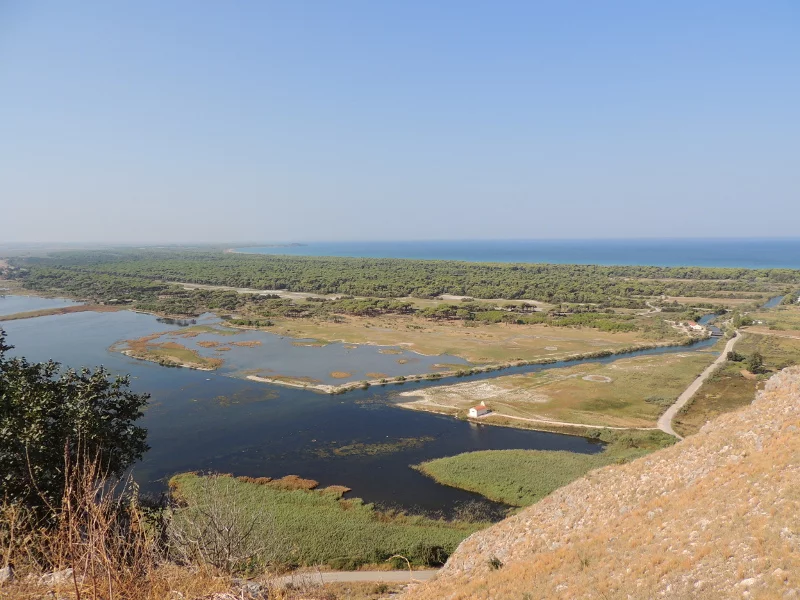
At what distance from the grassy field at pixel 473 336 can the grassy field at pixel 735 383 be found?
14910 millimetres

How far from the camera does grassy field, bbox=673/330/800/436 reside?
51.8 m

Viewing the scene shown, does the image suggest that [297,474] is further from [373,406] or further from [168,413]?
[168,413]

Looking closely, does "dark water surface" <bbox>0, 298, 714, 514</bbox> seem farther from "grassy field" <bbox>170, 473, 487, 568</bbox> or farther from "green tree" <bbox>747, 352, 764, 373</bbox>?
"green tree" <bbox>747, 352, 764, 373</bbox>

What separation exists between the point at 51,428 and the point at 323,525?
17.3m

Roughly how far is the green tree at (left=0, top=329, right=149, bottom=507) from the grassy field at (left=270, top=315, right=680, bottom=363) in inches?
2298

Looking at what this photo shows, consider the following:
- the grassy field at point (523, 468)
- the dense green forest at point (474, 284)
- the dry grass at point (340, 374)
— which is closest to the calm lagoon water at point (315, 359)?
the dry grass at point (340, 374)

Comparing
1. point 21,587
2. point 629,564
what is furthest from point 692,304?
point 21,587

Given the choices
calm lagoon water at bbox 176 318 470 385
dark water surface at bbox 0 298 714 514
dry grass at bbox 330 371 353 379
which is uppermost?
calm lagoon water at bbox 176 318 470 385

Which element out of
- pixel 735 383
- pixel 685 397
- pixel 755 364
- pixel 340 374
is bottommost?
pixel 340 374

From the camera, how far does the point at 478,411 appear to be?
52.9 metres

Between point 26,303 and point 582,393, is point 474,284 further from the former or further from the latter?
point 26,303

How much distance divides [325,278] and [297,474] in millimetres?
144474

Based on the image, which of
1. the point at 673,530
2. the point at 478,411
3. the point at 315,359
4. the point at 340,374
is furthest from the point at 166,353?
the point at 673,530

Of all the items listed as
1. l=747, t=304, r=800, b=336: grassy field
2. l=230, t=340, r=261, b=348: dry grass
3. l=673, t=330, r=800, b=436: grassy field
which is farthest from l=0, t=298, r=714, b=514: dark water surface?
l=747, t=304, r=800, b=336: grassy field
